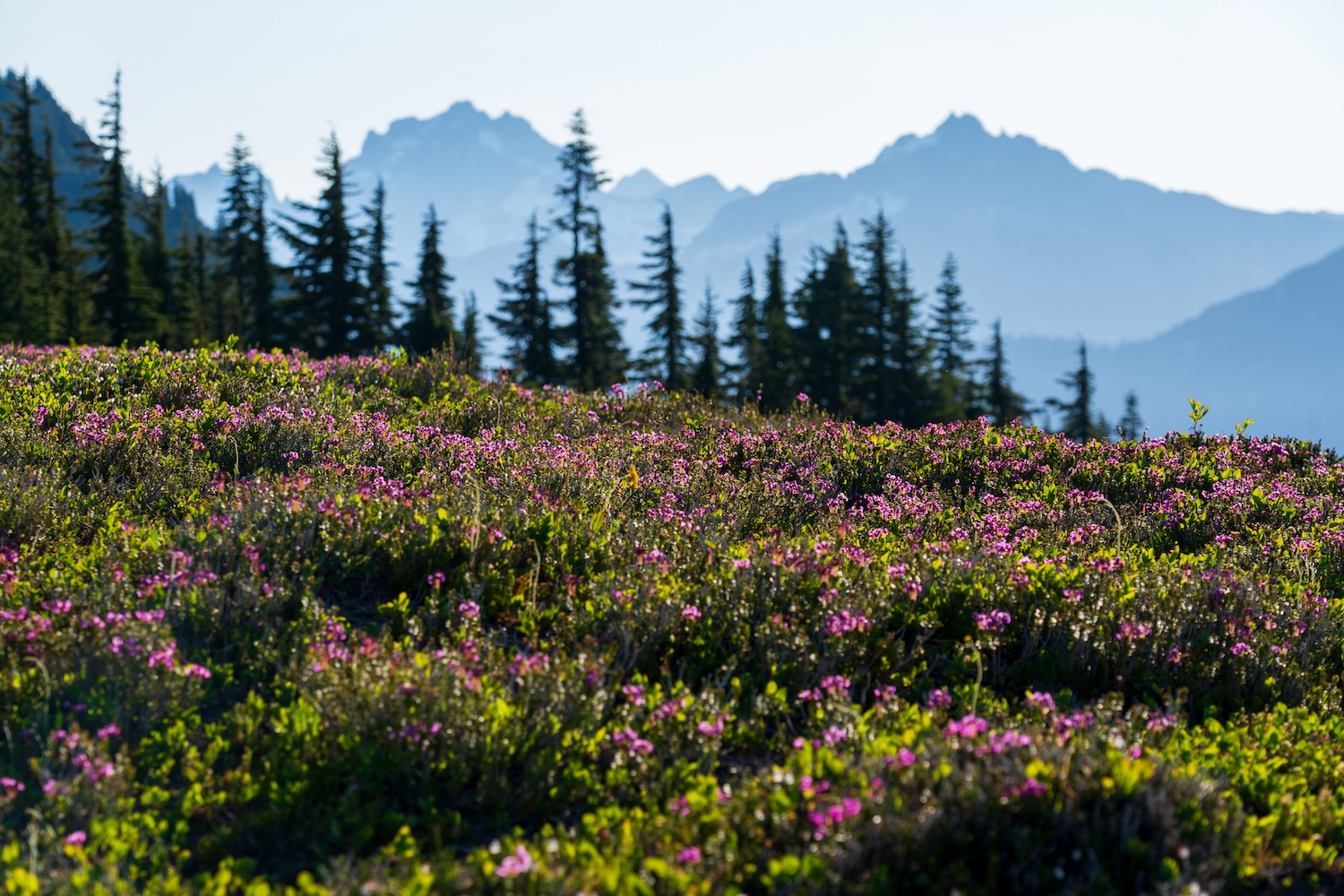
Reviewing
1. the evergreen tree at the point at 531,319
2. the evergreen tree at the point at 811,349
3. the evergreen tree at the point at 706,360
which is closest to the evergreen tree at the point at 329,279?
the evergreen tree at the point at 531,319

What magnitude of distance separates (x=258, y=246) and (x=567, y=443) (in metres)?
48.7

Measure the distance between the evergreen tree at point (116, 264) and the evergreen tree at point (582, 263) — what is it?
21.5 m

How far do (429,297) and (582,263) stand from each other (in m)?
10.8

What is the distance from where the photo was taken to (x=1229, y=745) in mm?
3850

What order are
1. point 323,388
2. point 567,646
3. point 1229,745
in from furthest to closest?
point 323,388 → point 567,646 → point 1229,745

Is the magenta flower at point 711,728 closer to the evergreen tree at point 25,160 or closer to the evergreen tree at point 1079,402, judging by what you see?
the evergreen tree at point 1079,402

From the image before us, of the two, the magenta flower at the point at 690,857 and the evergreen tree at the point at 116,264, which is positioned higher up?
the evergreen tree at the point at 116,264

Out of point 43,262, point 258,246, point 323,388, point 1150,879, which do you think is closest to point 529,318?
point 258,246

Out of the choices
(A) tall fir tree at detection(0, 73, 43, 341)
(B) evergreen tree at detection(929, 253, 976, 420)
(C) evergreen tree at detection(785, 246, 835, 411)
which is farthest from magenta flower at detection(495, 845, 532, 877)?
(B) evergreen tree at detection(929, 253, 976, 420)

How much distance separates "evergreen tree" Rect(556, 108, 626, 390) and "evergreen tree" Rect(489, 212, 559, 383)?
165cm

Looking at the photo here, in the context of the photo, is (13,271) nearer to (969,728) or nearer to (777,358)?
(777,358)

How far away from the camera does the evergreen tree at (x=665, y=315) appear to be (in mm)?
48219

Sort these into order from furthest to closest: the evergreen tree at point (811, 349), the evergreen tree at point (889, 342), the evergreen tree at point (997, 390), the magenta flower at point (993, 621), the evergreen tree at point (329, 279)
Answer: the evergreen tree at point (997, 390) → the evergreen tree at point (889, 342) → the evergreen tree at point (811, 349) → the evergreen tree at point (329, 279) → the magenta flower at point (993, 621)

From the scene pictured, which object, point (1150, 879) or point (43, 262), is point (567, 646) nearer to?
point (1150, 879)
